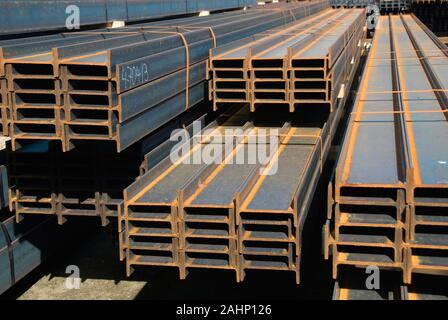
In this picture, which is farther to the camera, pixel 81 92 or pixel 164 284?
pixel 164 284

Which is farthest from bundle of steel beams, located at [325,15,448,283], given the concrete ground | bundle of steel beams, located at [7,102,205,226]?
bundle of steel beams, located at [7,102,205,226]

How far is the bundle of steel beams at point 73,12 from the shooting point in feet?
30.3

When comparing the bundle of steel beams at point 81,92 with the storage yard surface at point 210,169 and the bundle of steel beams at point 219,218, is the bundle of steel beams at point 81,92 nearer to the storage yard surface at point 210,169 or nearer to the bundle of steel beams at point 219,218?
the storage yard surface at point 210,169

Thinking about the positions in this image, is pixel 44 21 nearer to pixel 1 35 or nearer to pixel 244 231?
pixel 1 35

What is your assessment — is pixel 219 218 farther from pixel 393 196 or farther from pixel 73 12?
pixel 73 12

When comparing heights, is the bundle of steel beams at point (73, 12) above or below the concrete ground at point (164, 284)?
above

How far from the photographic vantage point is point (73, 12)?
36.1ft

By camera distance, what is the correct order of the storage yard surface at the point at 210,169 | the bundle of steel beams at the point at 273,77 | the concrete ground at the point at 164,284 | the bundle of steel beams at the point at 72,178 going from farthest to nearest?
the concrete ground at the point at 164,284 < the bundle of steel beams at the point at 273,77 < the bundle of steel beams at the point at 72,178 < the storage yard surface at the point at 210,169

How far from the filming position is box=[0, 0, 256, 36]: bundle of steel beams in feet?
30.3

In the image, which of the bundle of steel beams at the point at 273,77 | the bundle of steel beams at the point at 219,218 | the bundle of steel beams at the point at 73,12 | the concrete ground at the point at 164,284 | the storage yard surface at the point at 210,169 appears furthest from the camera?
the concrete ground at the point at 164,284

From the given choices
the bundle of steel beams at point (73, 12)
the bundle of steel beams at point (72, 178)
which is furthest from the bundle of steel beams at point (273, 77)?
the bundle of steel beams at point (73, 12)

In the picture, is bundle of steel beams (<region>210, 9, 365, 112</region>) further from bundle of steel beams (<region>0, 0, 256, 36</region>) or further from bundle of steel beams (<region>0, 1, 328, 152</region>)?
bundle of steel beams (<region>0, 0, 256, 36</region>)

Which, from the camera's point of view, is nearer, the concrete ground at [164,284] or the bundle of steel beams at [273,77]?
the bundle of steel beams at [273,77]

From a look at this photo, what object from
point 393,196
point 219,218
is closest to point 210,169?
point 219,218
